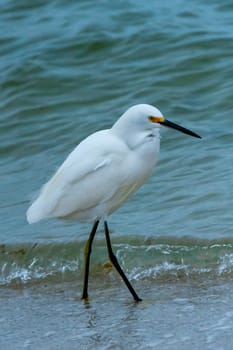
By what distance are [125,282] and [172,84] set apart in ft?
13.3

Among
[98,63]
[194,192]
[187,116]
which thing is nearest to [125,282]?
[194,192]

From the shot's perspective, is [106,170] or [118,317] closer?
[118,317]

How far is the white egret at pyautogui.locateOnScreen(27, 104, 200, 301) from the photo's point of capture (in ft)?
16.3

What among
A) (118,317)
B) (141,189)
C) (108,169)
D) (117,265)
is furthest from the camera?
(141,189)

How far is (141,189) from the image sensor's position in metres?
6.86

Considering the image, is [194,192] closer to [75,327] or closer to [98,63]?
[75,327]

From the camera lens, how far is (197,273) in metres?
5.54

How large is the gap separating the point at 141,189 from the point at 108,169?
1847 millimetres

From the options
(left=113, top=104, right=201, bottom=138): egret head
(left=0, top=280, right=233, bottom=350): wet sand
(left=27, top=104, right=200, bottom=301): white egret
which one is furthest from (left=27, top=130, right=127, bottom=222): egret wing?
(left=0, top=280, right=233, bottom=350): wet sand

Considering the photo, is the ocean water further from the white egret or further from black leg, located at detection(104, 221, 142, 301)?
the white egret

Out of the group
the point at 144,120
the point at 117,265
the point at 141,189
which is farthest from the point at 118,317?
the point at 141,189

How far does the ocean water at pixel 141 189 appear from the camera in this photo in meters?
4.82

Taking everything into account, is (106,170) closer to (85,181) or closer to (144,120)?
(85,181)

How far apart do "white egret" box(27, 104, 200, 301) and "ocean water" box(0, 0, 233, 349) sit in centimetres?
45
